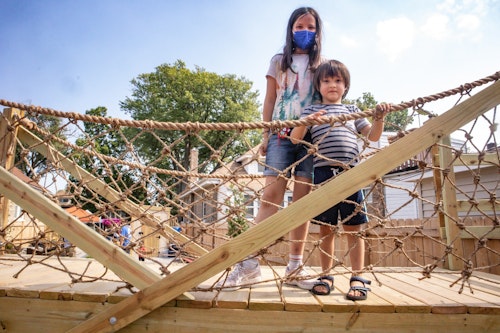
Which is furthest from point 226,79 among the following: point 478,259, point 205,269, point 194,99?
point 205,269

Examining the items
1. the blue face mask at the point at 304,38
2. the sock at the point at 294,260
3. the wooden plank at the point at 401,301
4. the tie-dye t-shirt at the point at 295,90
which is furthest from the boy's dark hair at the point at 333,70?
the wooden plank at the point at 401,301

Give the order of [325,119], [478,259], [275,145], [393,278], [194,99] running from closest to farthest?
[325,119], [275,145], [393,278], [478,259], [194,99]

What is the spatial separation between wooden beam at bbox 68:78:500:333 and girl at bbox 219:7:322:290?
0.46 metres

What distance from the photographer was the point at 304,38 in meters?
2.04

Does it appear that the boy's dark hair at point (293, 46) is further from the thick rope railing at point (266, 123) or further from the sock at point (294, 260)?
the sock at point (294, 260)

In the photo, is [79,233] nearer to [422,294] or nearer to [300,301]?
[300,301]

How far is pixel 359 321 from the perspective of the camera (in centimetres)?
140

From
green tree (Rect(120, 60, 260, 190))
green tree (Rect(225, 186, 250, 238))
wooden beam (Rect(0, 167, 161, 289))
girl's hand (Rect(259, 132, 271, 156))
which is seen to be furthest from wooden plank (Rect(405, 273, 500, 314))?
green tree (Rect(120, 60, 260, 190))

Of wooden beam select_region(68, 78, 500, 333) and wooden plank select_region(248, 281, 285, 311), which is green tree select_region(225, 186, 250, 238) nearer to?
wooden beam select_region(68, 78, 500, 333)

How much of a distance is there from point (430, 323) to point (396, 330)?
0.15 metres

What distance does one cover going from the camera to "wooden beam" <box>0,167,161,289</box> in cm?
141

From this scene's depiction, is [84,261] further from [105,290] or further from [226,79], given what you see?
[226,79]

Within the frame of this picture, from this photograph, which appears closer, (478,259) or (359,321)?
(359,321)

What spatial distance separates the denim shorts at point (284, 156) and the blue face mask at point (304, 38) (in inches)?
24.2
